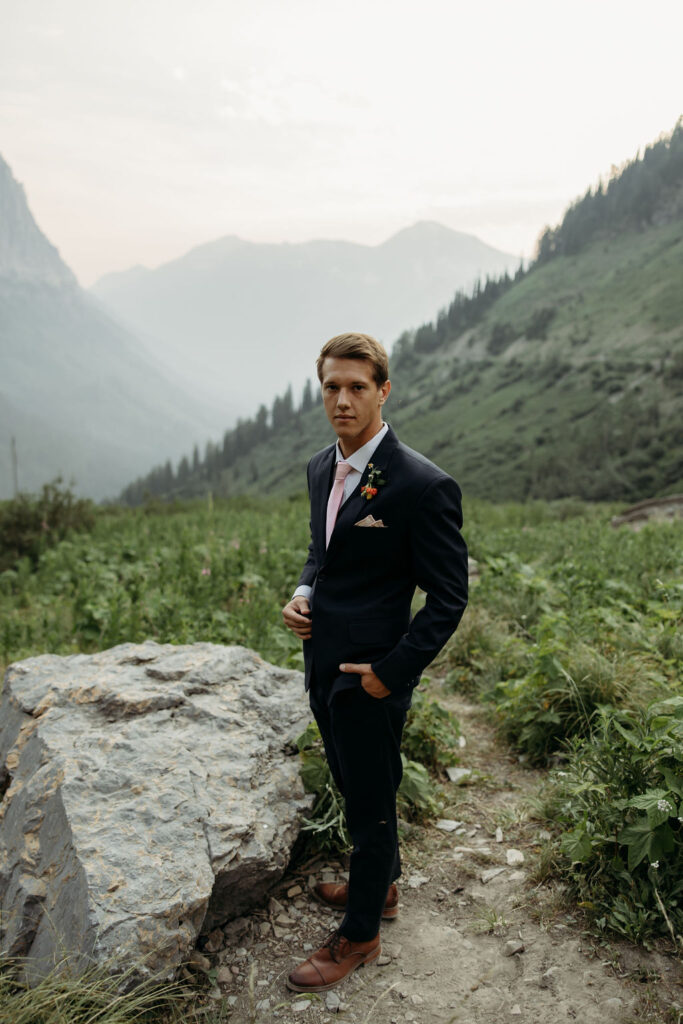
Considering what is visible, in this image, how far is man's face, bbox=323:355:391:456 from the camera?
2.60m

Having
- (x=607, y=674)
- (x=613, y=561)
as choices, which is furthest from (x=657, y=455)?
(x=607, y=674)

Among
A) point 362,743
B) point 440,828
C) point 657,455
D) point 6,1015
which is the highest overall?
point 362,743

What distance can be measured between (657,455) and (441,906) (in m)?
77.0

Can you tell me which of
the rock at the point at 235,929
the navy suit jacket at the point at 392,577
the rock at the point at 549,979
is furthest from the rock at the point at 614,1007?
the rock at the point at 235,929

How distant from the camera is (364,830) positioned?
2.87 meters

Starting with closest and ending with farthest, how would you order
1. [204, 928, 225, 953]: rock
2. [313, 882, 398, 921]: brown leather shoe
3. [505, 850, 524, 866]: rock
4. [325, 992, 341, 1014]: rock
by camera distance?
[325, 992, 341, 1014]: rock → [204, 928, 225, 953]: rock → [313, 882, 398, 921]: brown leather shoe → [505, 850, 524, 866]: rock

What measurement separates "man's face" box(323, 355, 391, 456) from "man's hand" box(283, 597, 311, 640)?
80 cm

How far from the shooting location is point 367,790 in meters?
2.85

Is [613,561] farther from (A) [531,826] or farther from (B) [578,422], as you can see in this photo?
(B) [578,422]

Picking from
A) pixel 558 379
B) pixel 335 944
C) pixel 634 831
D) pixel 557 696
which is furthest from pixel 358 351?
pixel 558 379

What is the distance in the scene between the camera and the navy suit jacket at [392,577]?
2.53 metres

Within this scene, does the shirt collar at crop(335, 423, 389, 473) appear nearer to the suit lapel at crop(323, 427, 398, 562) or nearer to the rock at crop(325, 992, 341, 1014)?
the suit lapel at crop(323, 427, 398, 562)

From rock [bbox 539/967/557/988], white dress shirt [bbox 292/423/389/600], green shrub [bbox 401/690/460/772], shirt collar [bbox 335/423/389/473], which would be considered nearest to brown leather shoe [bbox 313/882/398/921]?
rock [bbox 539/967/557/988]

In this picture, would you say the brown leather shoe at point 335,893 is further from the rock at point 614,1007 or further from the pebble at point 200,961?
the rock at point 614,1007
